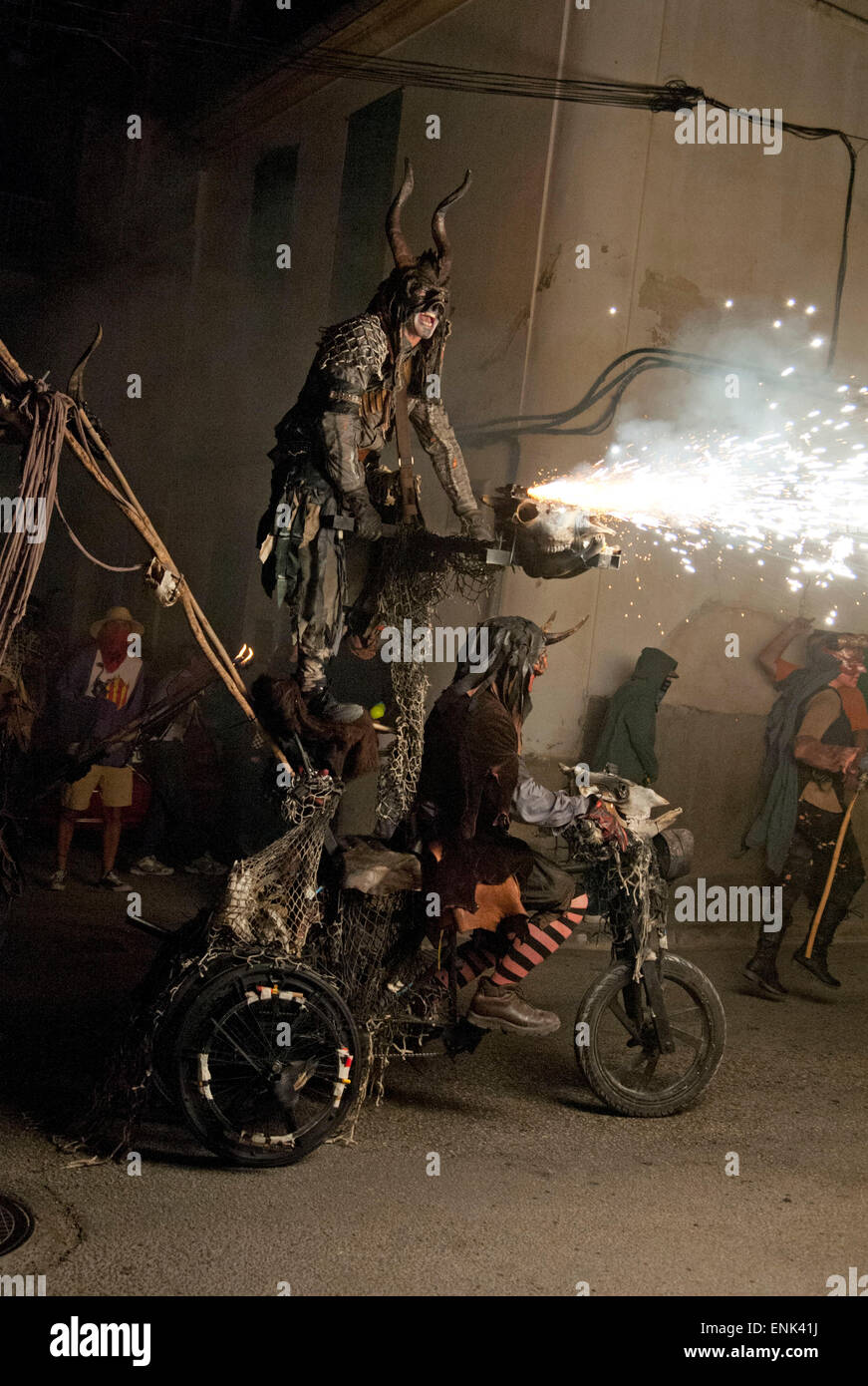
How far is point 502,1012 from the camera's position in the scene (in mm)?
5684

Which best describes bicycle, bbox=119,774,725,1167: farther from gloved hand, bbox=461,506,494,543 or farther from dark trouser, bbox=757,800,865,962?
dark trouser, bbox=757,800,865,962

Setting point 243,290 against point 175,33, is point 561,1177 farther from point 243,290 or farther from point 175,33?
point 175,33

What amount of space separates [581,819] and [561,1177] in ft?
5.08

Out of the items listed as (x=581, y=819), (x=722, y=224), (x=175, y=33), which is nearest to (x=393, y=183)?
(x=722, y=224)

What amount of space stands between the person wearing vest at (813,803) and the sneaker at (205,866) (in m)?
4.57

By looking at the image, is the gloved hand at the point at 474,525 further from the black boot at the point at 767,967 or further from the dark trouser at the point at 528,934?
the black boot at the point at 767,967

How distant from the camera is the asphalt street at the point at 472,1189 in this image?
412cm

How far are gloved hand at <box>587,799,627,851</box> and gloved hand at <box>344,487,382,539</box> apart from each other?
64.9 inches

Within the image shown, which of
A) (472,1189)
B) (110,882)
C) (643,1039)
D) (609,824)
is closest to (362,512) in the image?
(609,824)

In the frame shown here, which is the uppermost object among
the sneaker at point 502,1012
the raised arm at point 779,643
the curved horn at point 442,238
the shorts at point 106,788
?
the curved horn at point 442,238

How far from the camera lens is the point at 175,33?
54.2 ft

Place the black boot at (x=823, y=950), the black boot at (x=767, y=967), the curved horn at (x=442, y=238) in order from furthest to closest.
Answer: the black boot at (x=823, y=950), the black boot at (x=767, y=967), the curved horn at (x=442, y=238)

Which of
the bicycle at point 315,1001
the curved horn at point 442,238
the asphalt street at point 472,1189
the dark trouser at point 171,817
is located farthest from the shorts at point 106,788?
the curved horn at point 442,238

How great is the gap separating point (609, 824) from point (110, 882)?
17.6 ft
